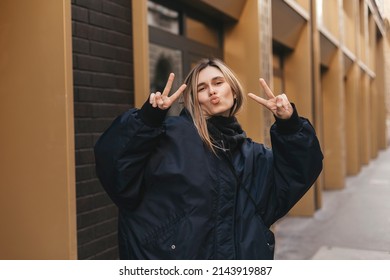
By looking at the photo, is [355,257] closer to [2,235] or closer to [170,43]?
[170,43]

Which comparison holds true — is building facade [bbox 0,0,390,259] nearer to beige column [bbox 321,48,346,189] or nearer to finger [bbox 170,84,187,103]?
finger [bbox 170,84,187,103]

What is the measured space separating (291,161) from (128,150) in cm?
59

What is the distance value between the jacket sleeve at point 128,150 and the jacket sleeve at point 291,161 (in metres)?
0.44

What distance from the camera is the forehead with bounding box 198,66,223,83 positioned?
164cm

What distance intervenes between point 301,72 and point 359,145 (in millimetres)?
4838

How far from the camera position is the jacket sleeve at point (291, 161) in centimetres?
158

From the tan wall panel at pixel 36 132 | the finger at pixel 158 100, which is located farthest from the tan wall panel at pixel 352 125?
the finger at pixel 158 100

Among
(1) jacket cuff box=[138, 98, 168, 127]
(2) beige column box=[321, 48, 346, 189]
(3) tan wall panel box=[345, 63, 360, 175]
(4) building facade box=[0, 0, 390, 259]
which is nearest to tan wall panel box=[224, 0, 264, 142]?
(4) building facade box=[0, 0, 390, 259]

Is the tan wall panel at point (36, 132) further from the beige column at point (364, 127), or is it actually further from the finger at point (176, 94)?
the beige column at point (364, 127)

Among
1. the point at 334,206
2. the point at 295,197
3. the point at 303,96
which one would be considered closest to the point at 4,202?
the point at 295,197

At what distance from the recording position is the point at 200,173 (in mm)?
1528

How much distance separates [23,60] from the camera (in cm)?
237
